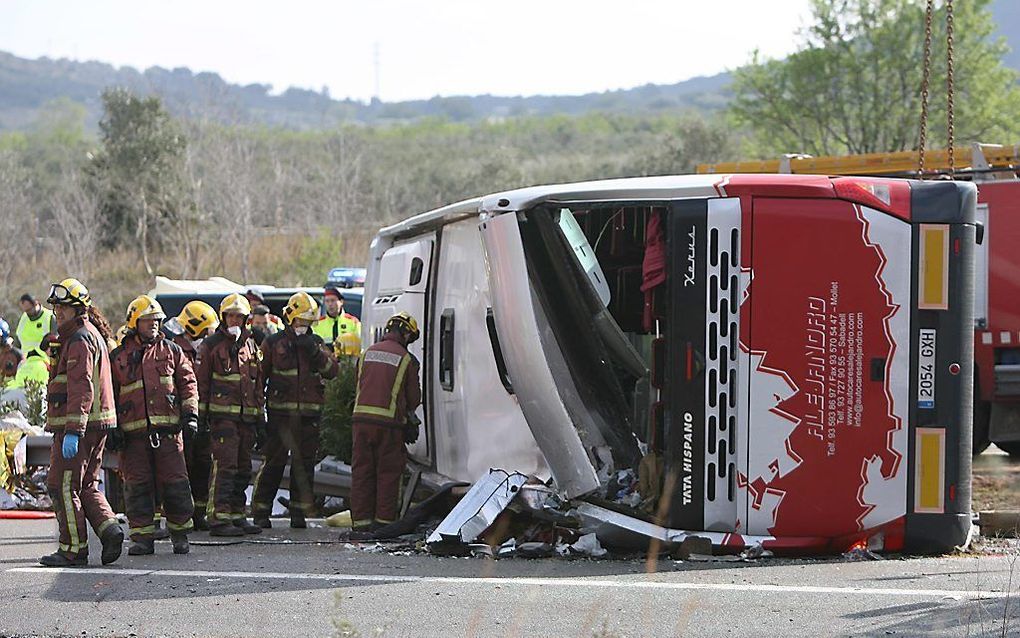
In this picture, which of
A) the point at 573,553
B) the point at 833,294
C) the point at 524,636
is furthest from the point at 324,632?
the point at 833,294

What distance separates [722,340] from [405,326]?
265 cm

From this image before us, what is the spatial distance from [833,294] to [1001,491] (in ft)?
14.6

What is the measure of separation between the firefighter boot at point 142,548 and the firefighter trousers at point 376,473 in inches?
55.1

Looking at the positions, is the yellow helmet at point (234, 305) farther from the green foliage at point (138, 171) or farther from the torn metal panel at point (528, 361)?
the green foliage at point (138, 171)

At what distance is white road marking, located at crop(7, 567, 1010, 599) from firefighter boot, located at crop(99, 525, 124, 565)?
0.16m

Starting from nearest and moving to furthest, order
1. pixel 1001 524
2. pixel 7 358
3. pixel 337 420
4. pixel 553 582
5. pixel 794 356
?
pixel 553 582, pixel 794 356, pixel 1001 524, pixel 337 420, pixel 7 358

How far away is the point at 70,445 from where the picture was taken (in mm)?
8219

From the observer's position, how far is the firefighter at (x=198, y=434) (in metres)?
10.3

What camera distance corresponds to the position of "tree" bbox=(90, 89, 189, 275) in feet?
125

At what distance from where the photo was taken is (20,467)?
1176 cm

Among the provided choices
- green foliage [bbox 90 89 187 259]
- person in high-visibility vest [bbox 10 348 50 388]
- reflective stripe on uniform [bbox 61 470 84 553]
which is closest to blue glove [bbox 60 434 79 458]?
reflective stripe on uniform [bbox 61 470 84 553]

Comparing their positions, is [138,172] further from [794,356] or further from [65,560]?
[794,356]

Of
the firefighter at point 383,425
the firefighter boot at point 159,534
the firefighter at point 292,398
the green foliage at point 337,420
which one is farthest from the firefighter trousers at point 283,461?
the firefighter at point 383,425

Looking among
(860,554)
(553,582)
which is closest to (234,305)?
(553,582)
